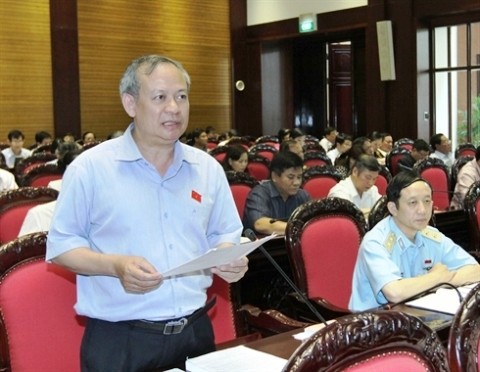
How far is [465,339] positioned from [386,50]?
12.5 m

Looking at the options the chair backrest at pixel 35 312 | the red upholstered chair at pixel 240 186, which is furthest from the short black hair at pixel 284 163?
the chair backrest at pixel 35 312

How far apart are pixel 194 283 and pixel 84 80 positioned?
40.3 ft

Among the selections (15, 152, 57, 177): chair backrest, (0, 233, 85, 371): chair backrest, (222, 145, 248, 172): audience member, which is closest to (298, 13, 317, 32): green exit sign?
(15, 152, 57, 177): chair backrest

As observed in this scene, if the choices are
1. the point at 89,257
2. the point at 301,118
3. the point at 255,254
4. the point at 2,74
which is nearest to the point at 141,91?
the point at 89,257

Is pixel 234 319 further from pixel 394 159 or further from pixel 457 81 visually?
pixel 457 81

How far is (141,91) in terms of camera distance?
206 cm

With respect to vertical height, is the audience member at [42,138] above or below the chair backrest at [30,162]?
above

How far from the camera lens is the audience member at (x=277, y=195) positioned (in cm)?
495

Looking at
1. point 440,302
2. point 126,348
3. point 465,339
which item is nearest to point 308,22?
point 440,302

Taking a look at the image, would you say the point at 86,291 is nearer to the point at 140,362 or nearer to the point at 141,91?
the point at 140,362

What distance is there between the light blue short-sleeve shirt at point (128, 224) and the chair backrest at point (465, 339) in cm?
77

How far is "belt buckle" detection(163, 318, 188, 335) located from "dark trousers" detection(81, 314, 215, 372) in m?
0.01

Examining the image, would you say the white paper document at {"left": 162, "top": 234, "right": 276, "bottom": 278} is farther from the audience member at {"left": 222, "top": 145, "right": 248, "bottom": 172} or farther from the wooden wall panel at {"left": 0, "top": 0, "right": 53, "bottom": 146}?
the wooden wall panel at {"left": 0, "top": 0, "right": 53, "bottom": 146}

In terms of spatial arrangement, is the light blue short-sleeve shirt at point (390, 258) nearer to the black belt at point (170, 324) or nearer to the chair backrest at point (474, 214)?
the black belt at point (170, 324)
